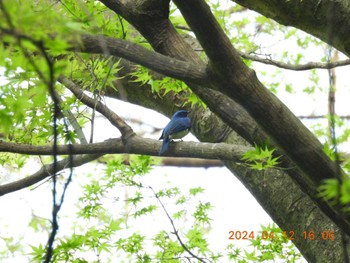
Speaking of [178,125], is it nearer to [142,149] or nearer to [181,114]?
[181,114]

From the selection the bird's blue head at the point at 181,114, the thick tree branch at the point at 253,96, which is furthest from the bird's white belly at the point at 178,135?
the thick tree branch at the point at 253,96

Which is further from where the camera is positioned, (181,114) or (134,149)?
(181,114)

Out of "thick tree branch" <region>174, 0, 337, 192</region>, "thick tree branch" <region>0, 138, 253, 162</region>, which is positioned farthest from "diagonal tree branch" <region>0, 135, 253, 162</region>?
"thick tree branch" <region>174, 0, 337, 192</region>

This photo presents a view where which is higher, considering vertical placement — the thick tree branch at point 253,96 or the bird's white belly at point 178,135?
the bird's white belly at point 178,135

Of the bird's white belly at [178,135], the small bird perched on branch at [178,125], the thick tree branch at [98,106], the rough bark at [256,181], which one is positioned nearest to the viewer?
the rough bark at [256,181]

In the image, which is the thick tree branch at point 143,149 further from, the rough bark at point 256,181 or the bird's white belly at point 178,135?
the bird's white belly at point 178,135

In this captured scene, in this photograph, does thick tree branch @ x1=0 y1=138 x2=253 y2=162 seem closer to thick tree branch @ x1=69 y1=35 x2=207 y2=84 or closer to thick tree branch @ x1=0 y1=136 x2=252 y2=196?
thick tree branch @ x1=0 y1=136 x2=252 y2=196

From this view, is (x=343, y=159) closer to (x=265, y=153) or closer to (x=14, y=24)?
(x=265, y=153)

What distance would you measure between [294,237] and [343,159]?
0.86 m

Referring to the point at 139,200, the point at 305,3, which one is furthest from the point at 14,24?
the point at 139,200

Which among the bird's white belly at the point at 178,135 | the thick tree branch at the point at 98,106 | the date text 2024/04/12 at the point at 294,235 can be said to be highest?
the bird's white belly at the point at 178,135

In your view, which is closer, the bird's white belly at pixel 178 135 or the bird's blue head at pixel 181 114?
the bird's blue head at pixel 181 114

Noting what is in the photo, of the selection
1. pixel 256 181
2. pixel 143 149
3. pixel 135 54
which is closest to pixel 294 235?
pixel 256 181

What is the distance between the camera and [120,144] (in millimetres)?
3752
